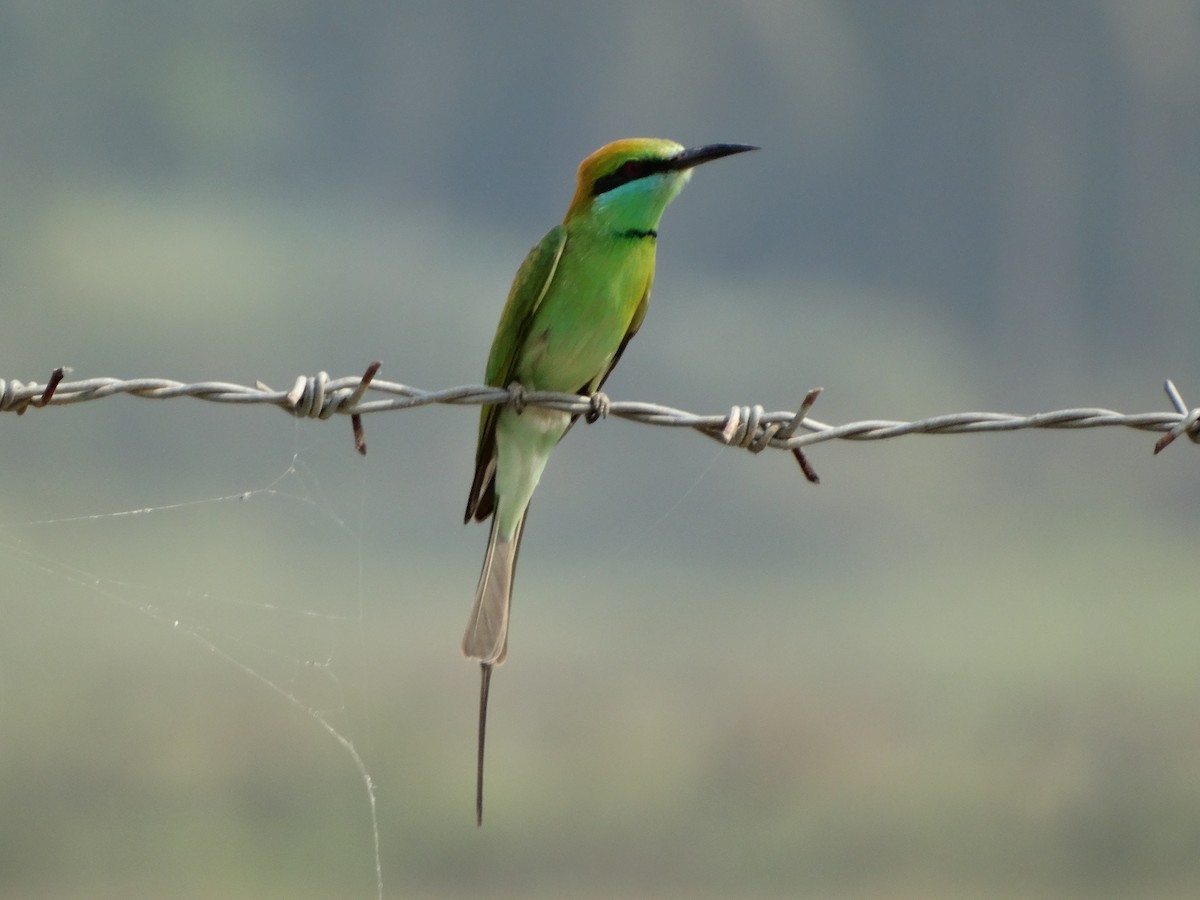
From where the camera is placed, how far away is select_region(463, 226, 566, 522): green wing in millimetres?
2428

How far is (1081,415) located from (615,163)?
4.12ft

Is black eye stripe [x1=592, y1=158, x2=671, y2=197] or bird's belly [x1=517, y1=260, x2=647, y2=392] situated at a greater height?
black eye stripe [x1=592, y1=158, x2=671, y2=197]

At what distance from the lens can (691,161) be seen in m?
2.56

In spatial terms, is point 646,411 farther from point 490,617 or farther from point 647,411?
point 490,617

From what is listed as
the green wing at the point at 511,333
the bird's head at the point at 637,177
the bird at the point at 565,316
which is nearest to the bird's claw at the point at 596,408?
the bird at the point at 565,316

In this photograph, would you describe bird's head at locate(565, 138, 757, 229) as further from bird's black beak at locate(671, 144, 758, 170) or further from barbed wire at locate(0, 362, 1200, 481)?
barbed wire at locate(0, 362, 1200, 481)

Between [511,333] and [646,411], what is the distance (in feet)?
2.55

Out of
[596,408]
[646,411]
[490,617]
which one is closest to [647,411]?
[646,411]

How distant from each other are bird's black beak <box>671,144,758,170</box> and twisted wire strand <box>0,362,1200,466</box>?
939 millimetres

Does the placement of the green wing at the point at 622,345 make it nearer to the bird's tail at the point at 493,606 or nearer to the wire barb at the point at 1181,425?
the bird's tail at the point at 493,606

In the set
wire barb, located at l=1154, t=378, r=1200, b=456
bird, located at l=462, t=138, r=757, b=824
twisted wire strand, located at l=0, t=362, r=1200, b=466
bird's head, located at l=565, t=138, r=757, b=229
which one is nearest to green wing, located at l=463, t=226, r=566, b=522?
bird, located at l=462, t=138, r=757, b=824

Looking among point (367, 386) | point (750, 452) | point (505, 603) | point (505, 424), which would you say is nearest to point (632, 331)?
point (505, 424)

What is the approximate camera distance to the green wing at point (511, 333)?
95.6 inches

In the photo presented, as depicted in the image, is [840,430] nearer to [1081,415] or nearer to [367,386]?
[1081,415]
